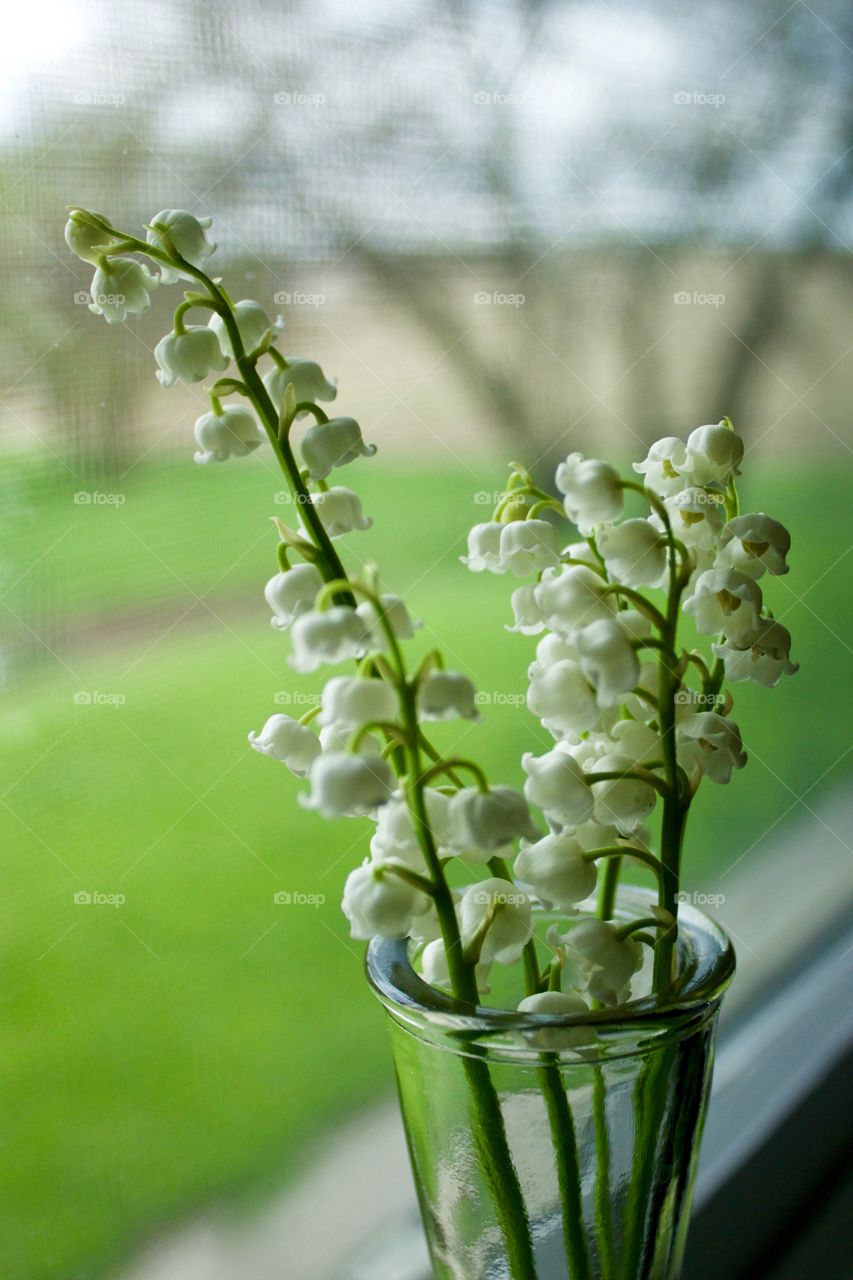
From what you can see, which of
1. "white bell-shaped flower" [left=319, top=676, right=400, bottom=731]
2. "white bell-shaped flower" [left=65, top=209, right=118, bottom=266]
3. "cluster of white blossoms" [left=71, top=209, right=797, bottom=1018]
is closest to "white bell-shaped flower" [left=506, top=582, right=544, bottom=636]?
"cluster of white blossoms" [left=71, top=209, right=797, bottom=1018]

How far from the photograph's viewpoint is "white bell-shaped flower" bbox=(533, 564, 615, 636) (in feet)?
1.56

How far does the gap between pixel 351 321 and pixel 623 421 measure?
1.06ft

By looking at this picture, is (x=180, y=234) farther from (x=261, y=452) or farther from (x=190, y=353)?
(x=261, y=452)

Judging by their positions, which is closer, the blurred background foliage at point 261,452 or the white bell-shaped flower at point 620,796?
the white bell-shaped flower at point 620,796

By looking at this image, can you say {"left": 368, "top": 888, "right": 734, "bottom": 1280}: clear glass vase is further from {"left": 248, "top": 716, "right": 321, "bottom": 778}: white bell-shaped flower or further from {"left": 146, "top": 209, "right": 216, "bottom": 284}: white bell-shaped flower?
{"left": 146, "top": 209, "right": 216, "bottom": 284}: white bell-shaped flower

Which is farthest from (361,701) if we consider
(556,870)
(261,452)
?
(261,452)

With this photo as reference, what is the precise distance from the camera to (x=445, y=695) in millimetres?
412

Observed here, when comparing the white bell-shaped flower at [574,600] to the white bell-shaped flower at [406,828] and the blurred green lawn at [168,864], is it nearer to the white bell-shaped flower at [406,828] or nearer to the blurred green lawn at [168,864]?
the white bell-shaped flower at [406,828]

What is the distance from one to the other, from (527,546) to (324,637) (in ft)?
0.44

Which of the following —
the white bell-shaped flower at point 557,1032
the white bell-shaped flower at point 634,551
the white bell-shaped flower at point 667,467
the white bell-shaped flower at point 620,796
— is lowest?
the white bell-shaped flower at point 557,1032

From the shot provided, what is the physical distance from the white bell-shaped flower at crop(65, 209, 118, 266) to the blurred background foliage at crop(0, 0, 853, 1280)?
0.45ft

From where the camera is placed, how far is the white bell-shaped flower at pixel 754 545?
Result: 1.67 ft

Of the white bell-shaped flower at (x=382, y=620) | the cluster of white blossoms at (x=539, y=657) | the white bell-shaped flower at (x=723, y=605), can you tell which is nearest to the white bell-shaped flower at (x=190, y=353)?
the cluster of white blossoms at (x=539, y=657)

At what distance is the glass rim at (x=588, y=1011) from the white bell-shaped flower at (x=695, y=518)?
0.19 meters
